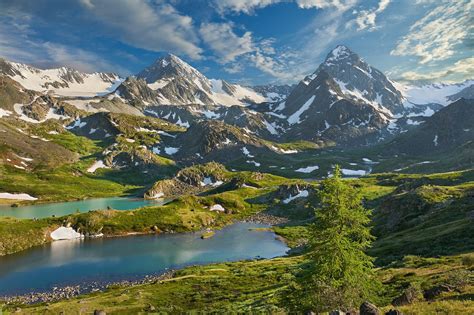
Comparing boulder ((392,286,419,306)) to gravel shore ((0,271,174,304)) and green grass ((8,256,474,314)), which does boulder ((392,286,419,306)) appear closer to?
green grass ((8,256,474,314))

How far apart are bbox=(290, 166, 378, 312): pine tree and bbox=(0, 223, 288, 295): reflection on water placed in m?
75.8

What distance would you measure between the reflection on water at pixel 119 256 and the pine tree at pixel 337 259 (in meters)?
75.8

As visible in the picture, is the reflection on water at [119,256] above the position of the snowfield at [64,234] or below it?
below

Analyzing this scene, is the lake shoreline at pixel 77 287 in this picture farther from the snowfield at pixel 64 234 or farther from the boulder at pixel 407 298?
the boulder at pixel 407 298

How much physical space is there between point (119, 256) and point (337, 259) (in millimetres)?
101088

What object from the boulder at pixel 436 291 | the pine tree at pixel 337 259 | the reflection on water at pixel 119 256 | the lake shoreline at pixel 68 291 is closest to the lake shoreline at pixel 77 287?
the lake shoreline at pixel 68 291

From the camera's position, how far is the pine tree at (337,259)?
1208 inches

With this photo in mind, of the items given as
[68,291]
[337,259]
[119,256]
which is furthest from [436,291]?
[119,256]

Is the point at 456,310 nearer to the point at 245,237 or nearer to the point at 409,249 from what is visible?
the point at 409,249

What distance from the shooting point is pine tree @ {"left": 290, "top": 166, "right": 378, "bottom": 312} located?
101ft

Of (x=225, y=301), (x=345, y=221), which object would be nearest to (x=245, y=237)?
(x=225, y=301)

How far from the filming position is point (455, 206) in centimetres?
9544

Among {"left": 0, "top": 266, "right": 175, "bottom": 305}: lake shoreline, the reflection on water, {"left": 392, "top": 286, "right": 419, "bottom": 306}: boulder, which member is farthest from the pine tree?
the reflection on water

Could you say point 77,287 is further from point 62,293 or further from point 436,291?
point 436,291
